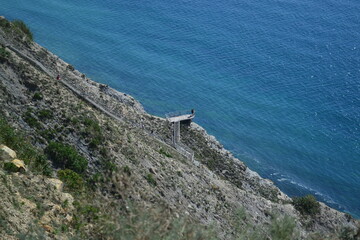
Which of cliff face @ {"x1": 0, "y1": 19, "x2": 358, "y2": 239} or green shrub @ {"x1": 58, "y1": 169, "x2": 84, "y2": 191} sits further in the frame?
green shrub @ {"x1": 58, "y1": 169, "x2": 84, "y2": 191}

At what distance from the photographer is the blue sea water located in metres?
76.8

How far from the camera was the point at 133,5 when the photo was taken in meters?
124

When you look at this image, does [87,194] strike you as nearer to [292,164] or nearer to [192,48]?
[292,164]

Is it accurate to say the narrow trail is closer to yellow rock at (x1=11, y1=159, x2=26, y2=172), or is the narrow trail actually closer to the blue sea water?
yellow rock at (x1=11, y1=159, x2=26, y2=172)

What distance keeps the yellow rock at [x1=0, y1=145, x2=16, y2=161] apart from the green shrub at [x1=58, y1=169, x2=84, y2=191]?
12.1 ft

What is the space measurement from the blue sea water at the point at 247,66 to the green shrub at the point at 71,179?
44110 millimetres

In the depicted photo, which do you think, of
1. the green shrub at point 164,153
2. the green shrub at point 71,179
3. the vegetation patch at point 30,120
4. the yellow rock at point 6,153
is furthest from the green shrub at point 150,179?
the yellow rock at point 6,153

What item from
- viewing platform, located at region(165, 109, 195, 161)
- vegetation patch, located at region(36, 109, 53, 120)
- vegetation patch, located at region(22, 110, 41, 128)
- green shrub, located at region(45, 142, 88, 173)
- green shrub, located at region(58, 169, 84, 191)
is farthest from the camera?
viewing platform, located at region(165, 109, 195, 161)

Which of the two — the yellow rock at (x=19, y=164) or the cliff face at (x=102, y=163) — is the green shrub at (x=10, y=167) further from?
the cliff face at (x=102, y=163)

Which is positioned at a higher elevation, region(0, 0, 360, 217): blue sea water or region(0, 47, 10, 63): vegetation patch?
region(0, 47, 10, 63): vegetation patch

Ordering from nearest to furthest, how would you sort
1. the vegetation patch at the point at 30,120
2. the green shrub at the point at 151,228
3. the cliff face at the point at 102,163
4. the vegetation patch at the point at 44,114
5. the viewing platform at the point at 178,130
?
the green shrub at the point at 151,228
the cliff face at the point at 102,163
the vegetation patch at the point at 30,120
the vegetation patch at the point at 44,114
the viewing platform at the point at 178,130

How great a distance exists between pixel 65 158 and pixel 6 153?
6.24 m

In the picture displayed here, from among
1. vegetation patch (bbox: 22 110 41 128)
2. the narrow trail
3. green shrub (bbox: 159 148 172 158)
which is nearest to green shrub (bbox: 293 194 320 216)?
the narrow trail

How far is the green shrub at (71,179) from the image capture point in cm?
2940
